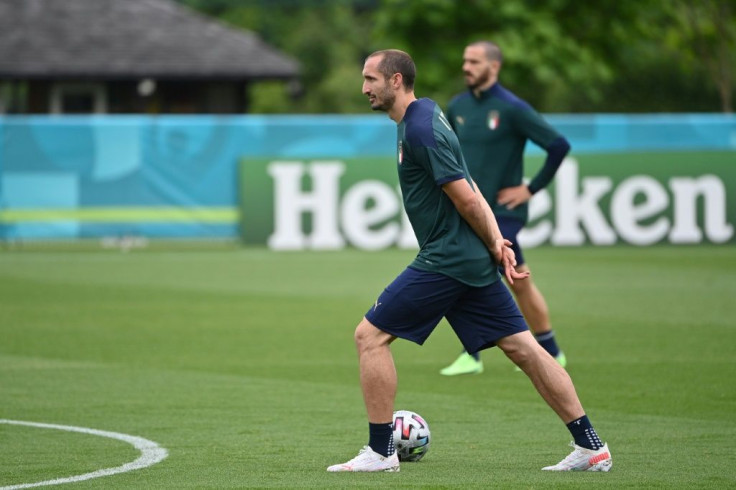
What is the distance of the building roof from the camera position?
37.3 meters

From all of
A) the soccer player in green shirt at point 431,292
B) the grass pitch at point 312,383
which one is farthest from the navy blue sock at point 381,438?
the grass pitch at point 312,383

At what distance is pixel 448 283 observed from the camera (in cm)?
694

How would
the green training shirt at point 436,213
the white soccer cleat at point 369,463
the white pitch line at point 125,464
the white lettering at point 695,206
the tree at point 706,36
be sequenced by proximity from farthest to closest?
the tree at point 706,36 < the white lettering at point 695,206 < the white soccer cleat at point 369,463 < the green training shirt at point 436,213 < the white pitch line at point 125,464

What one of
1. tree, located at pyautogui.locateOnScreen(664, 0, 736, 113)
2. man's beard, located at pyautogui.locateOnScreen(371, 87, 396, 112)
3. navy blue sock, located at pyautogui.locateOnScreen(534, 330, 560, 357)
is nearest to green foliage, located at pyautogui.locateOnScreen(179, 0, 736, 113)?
tree, located at pyautogui.locateOnScreen(664, 0, 736, 113)

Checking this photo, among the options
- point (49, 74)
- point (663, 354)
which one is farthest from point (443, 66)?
point (663, 354)

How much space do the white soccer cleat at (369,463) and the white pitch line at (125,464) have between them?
99 centimetres

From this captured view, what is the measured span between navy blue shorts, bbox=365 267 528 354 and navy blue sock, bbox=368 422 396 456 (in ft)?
1.49

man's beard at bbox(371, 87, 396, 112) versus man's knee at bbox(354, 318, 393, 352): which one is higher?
man's beard at bbox(371, 87, 396, 112)

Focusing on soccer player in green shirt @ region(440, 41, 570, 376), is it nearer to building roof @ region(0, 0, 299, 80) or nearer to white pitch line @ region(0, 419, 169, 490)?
white pitch line @ region(0, 419, 169, 490)

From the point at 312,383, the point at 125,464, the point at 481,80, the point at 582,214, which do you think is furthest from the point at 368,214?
the point at 125,464

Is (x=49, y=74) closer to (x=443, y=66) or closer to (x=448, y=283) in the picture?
(x=443, y=66)

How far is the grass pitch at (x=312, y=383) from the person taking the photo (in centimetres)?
708

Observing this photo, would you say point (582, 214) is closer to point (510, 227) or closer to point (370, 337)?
point (510, 227)

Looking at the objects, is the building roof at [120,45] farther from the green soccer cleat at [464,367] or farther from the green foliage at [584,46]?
the green soccer cleat at [464,367]
